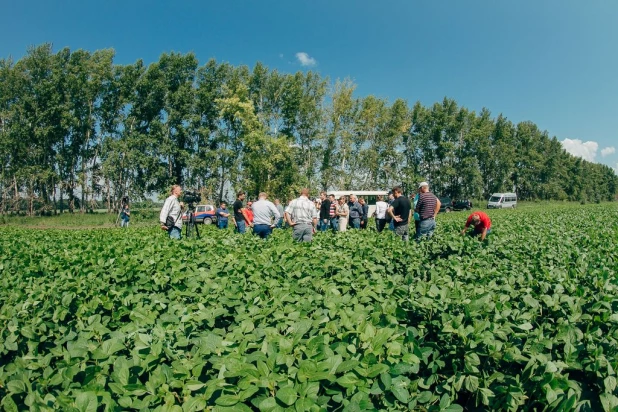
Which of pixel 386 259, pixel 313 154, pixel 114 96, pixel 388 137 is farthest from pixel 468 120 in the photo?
pixel 386 259

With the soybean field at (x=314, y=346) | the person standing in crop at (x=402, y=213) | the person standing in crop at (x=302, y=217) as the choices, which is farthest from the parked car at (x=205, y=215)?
the soybean field at (x=314, y=346)

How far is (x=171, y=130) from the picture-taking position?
130 feet

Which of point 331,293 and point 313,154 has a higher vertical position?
point 313,154

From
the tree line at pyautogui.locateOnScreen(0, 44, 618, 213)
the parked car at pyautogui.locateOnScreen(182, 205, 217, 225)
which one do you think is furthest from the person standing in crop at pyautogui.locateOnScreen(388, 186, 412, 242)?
the tree line at pyautogui.locateOnScreen(0, 44, 618, 213)

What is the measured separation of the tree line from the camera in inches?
1411

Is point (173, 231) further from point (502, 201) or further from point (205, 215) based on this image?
point (502, 201)

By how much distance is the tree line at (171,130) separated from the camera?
35.8 meters

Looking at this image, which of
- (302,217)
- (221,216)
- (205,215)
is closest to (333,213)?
(302,217)

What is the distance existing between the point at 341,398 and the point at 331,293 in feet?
4.47

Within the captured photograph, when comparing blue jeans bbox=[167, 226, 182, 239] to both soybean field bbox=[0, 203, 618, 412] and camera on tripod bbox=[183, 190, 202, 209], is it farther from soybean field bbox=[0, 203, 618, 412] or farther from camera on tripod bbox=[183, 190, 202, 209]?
soybean field bbox=[0, 203, 618, 412]

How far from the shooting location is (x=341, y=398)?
1293 millimetres

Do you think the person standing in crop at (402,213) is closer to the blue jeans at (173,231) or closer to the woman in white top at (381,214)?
the woman in white top at (381,214)

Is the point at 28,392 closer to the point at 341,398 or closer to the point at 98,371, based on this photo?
the point at 98,371

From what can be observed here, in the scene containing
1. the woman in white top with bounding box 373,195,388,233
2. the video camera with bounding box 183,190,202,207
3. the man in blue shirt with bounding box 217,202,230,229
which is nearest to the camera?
the video camera with bounding box 183,190,202,207
